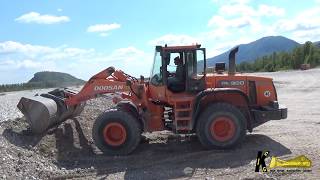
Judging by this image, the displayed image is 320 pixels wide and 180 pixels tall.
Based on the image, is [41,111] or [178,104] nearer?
[178,104]

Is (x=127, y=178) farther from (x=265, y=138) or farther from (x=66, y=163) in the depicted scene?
(x=265, y=138)

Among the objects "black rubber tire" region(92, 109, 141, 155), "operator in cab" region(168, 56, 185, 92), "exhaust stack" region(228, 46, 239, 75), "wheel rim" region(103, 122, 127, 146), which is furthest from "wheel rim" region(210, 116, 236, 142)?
"wheel rim" region(103, 122, 127, 146)

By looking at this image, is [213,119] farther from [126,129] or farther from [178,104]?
[126,129]

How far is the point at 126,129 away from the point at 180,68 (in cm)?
190

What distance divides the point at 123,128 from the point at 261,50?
7433 inches

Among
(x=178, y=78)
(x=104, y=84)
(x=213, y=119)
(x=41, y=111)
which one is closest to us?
(x=213, y=119)

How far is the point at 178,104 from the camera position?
1130cm

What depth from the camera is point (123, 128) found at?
11.2 m

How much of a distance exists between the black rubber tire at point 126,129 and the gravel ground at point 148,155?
0.78ft

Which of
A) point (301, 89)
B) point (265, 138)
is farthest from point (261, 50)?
point (265, 138)

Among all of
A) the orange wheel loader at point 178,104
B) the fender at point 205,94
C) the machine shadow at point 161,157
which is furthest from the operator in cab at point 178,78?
the machine shadow at point 161,157

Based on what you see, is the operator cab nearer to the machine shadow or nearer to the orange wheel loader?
the orange wheel loader

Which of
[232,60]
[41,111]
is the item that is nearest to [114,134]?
[41,111]

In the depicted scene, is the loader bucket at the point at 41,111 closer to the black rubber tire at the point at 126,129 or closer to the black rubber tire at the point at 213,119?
the black rubber tire at the point at 126,129
